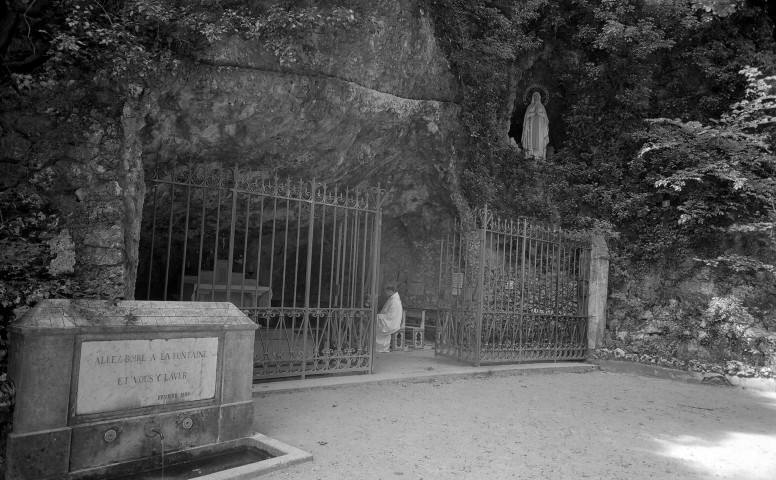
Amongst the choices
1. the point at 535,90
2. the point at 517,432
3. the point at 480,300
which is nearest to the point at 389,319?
the point at 480,300

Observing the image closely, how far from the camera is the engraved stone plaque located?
11.7 ft

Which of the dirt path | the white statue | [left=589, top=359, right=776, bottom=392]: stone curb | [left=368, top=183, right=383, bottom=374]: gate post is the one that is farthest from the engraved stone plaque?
the white statue

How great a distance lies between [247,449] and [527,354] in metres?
6.41

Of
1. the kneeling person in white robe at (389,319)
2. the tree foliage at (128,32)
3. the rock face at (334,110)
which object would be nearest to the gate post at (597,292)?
the rock face at (334,110)

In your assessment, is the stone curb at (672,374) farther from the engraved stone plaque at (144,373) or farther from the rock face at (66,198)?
the rock face at (66,198)

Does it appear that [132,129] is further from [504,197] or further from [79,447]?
[504,197]

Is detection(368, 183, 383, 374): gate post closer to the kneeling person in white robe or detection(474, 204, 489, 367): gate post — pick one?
detection(474, 204, 489, 367): gate post

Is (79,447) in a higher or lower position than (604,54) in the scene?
lower

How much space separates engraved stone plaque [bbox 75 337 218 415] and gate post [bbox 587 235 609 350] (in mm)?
8449

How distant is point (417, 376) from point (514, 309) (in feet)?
8.35

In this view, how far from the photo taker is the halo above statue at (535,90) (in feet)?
44.5

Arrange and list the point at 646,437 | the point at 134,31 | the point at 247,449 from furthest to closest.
→ the point at 134,31
the point at 646,437
the point at 247,449

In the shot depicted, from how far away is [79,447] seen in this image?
3.47 metres

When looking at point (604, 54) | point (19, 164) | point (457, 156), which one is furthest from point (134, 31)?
point (604, 54)
